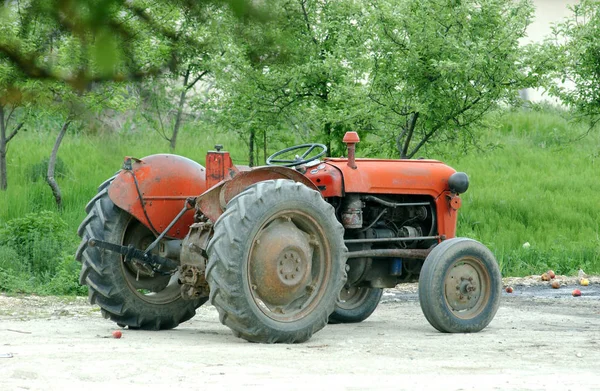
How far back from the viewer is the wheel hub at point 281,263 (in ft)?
23.7

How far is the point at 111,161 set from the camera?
7.06ft

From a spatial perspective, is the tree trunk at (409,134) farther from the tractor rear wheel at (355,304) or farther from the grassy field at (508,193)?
the tractor rear wheel at (355,304)

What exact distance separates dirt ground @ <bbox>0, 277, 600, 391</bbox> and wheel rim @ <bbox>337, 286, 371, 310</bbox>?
0.26m

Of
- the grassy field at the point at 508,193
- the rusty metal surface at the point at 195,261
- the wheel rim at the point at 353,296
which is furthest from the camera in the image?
the grassy field at the point at 508,193

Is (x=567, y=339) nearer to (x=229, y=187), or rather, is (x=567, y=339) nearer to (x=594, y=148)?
(x=229, y=187)

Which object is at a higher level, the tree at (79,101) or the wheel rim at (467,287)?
the tree at (79,101)

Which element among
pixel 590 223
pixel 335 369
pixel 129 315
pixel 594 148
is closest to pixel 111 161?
pixel 335 369

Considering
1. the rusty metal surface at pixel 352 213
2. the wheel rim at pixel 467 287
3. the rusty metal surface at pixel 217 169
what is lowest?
the wheel rim at pixel 467 287

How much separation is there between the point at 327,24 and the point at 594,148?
13.5 meters

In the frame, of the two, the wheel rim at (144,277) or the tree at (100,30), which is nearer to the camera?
the tree at (100,30)

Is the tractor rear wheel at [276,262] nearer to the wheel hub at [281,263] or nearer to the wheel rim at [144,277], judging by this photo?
the wheel hub at [281,263]

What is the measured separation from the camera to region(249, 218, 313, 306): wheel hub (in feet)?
23.7

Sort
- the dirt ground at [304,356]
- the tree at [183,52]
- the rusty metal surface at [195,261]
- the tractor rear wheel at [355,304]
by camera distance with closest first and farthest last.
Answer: the tree at [183,52]
the dirt ground at [304,356]
the rusty metal surface at [195,261]
the tractor rear wheel at [355,304]

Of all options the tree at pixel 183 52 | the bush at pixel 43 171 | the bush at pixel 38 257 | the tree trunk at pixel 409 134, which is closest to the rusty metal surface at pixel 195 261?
the bush at pixel 38 257
